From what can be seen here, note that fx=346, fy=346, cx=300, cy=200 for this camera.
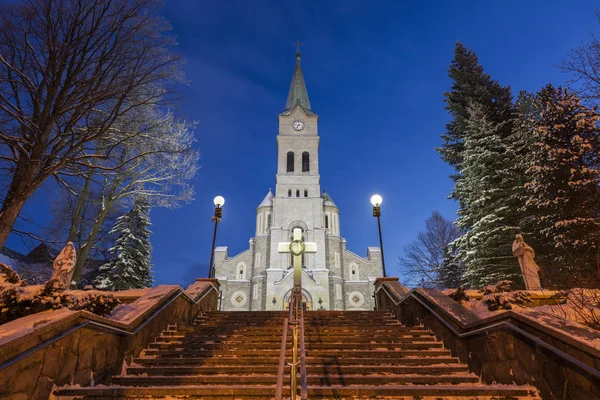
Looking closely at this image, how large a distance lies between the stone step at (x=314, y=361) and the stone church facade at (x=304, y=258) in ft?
86.0

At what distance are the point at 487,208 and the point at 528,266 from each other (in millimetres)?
7486

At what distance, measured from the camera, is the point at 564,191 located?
12.6 m

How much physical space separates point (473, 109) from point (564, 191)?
A: 26.1 feet

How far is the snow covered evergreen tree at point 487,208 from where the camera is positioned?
14.7m

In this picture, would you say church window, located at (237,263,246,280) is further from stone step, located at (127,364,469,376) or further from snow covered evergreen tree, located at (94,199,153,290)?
stone step, located at (127,364,469,376)

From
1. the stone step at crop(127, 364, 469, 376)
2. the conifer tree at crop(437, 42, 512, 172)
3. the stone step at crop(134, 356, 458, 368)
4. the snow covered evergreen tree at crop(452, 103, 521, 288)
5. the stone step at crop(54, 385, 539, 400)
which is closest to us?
the stone step at crop(54, 385, 539, 400)

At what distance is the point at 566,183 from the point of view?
12.8 m

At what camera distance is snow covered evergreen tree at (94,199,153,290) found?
75.3 feet

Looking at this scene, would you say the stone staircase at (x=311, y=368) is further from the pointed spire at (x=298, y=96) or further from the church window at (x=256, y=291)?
the pointed spire at (x=298, y=96)

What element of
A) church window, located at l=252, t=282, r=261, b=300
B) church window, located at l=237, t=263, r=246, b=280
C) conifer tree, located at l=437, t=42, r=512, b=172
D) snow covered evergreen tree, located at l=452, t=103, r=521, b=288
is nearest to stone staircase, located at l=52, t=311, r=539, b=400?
snow covered evergreen tree, located at l=452, t=103, r=521, b=288

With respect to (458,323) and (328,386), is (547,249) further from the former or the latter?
(328,386)

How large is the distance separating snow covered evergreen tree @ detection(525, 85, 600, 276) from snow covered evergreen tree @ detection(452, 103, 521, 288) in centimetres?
122

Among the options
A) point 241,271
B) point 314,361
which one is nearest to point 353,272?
point 241,271

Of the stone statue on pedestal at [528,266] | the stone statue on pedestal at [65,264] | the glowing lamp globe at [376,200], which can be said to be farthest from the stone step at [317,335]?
the glowing lamp globe at [376,200]
